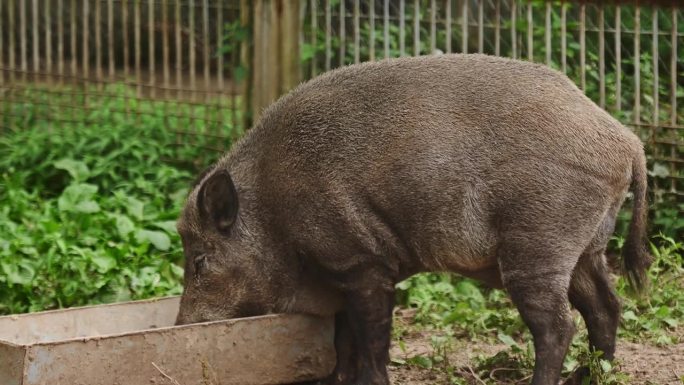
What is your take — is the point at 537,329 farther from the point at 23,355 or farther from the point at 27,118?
the point at 27,118

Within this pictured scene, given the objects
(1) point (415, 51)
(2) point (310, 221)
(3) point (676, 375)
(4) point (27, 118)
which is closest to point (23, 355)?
(2) point (310, 221)

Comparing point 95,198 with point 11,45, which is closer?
point 95,198

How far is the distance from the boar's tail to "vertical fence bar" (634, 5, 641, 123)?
7.23 feet

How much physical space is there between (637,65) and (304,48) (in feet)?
8.02

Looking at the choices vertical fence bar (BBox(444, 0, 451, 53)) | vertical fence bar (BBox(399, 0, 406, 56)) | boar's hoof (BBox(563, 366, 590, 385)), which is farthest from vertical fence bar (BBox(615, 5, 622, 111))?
boar's hoof (BBox(563, 366, 590, 385))

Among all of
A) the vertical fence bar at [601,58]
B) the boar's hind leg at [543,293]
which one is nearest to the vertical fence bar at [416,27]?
the vertical fence bar at [601,58]

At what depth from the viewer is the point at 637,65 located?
785 centimetres

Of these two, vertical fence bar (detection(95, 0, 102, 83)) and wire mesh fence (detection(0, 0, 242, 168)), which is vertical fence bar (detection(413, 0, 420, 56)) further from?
vertical fence bar (detection(95, 0, 102, 83))

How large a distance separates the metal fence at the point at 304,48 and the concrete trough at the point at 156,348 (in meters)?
3.13

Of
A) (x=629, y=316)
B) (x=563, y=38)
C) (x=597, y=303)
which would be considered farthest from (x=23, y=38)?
(x=597, y=303)

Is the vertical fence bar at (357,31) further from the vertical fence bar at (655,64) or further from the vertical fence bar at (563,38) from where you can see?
the vertical fence bar at (655,64)

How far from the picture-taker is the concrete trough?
5070 millimetres

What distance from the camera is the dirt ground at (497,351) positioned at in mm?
6043

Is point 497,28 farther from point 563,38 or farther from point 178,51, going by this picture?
point 178,51
